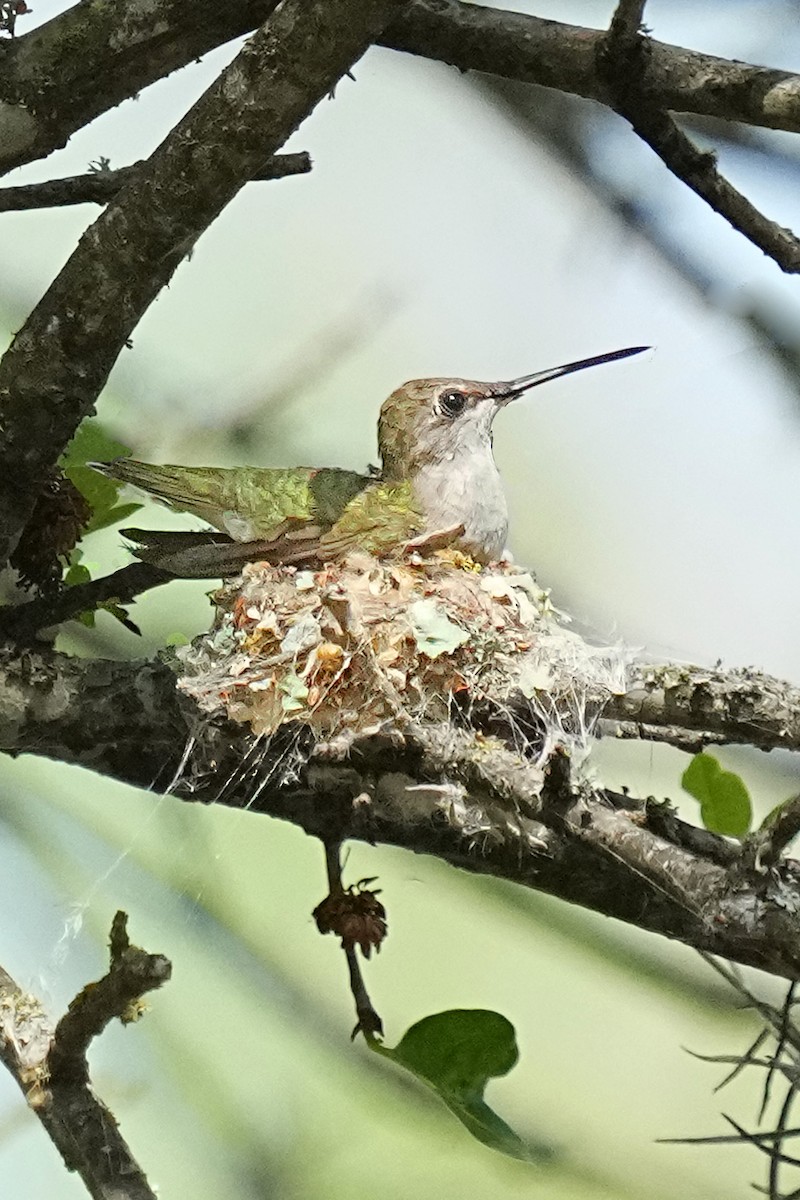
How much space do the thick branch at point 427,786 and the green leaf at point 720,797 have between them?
0.23m

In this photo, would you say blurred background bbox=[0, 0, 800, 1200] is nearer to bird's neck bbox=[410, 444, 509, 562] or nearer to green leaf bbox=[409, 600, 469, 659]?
bird's neck bbox=[410, 444, 509, 562]

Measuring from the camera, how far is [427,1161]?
3.10 meters

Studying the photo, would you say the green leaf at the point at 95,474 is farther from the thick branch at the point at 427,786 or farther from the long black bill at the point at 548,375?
the long black bill at the point at 548,375

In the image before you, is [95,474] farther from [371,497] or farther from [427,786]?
[427,786]

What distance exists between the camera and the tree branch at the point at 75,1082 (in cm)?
144

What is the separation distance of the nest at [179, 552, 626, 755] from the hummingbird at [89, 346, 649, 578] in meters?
0.11

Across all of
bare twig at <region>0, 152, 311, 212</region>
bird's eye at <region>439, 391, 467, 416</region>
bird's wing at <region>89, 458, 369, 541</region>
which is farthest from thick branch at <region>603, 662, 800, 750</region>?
bare twig at <region>0, 152, 311, 212</region>

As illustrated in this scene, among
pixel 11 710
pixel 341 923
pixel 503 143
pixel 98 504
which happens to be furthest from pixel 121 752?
pixel 503 143

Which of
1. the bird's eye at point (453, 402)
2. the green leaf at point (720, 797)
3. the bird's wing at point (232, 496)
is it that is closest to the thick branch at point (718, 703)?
the green leaf at point (720, 797)

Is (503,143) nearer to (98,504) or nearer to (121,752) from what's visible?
(98,504)

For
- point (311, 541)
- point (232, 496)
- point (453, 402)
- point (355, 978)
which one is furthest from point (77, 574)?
point (355, 978)

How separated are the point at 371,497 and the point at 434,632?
1.40 ft

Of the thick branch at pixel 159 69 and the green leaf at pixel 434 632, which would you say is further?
the green leaf at pixel 434 632

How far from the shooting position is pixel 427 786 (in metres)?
1.68
